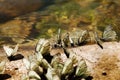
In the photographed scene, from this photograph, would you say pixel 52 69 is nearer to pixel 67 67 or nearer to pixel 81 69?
pixel 67 67

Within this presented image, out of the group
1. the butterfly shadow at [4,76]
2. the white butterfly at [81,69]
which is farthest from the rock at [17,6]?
the white butterfly at [81,69]

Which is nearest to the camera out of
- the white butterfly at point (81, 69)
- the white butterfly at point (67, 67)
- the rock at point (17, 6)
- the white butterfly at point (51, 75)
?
the white butterfly at point (51, 75)

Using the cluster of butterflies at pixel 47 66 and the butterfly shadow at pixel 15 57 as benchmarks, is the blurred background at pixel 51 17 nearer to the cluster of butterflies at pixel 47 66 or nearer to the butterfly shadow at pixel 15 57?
the butterfly shadow at pixel 15 57

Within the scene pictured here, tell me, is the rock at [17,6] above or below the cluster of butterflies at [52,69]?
below

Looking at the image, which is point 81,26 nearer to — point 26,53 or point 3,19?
point 3,19

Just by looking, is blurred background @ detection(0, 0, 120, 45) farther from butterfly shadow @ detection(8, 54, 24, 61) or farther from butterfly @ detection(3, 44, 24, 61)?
butterfly @ detection(3, 44, 24, 61)

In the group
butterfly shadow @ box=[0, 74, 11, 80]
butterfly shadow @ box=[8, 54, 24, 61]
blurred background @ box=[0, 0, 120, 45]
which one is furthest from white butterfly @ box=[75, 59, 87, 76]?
blurred background @ box=[0, 0, 120, 45]

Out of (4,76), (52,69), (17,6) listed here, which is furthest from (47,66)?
(17,6)
